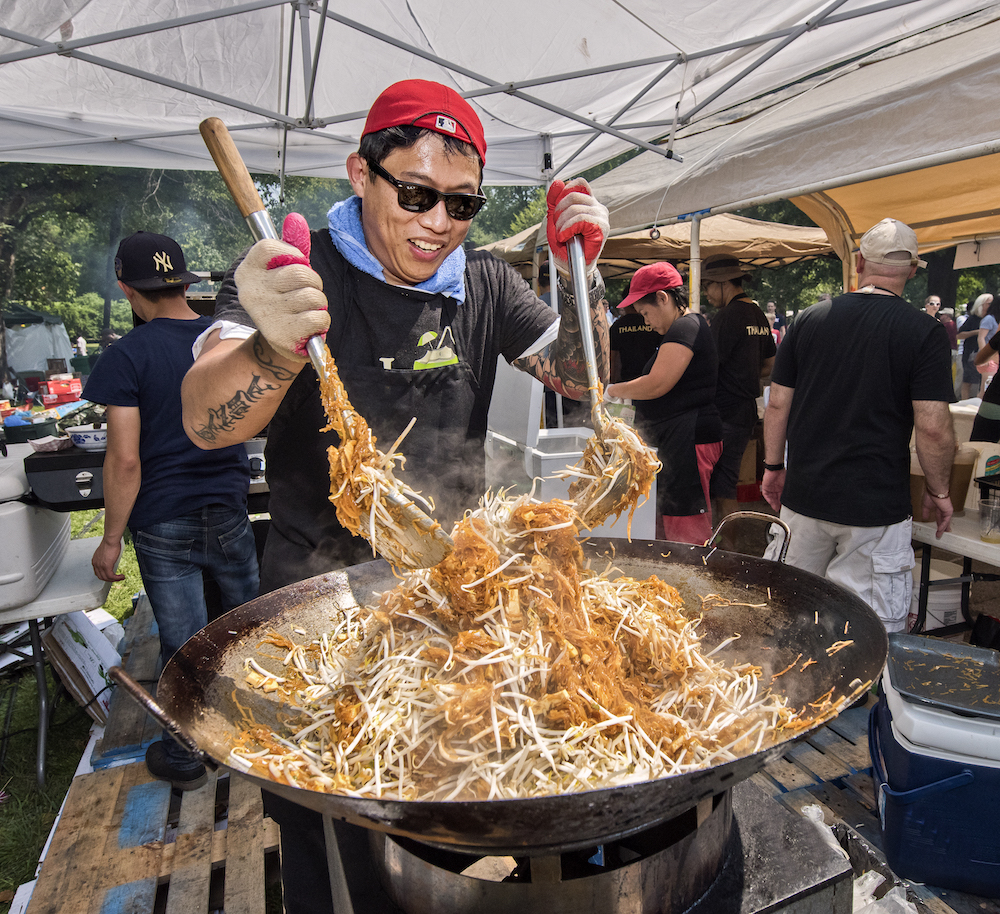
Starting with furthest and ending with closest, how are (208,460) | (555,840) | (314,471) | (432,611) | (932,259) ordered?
1. (932,259)
2. (208,460)
3. (314,471)
4. (432,611)
5. (555,840)

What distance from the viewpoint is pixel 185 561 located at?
361 centimetres

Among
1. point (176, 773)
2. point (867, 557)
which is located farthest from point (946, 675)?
point (176, 773)

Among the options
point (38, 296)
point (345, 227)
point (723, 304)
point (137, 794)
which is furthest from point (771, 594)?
point (38, 296)

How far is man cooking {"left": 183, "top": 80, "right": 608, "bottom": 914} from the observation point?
181 centimetres

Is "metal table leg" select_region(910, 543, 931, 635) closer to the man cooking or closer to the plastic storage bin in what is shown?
the plastic storage bin

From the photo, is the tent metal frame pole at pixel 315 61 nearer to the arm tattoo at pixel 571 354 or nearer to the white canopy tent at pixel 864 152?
the white canopy tent at pixel 864 152

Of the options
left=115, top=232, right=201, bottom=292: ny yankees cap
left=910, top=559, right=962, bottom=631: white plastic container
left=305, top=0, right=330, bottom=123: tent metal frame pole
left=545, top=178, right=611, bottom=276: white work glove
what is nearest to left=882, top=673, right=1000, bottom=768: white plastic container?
left=910, top=559, right=962, bottom=631: white plastic container

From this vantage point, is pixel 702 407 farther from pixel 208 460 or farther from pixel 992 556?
pixel 208 460

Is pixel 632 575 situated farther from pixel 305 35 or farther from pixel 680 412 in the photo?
pixel 305 35

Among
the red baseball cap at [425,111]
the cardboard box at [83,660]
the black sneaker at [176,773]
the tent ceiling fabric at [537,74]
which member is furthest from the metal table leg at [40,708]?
the tent ceiling fabric at [537,74]

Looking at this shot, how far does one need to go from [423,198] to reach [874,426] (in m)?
3.16

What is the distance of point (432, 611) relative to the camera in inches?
72.4

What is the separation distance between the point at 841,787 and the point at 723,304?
17.6 ft

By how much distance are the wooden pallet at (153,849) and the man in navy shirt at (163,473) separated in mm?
165
